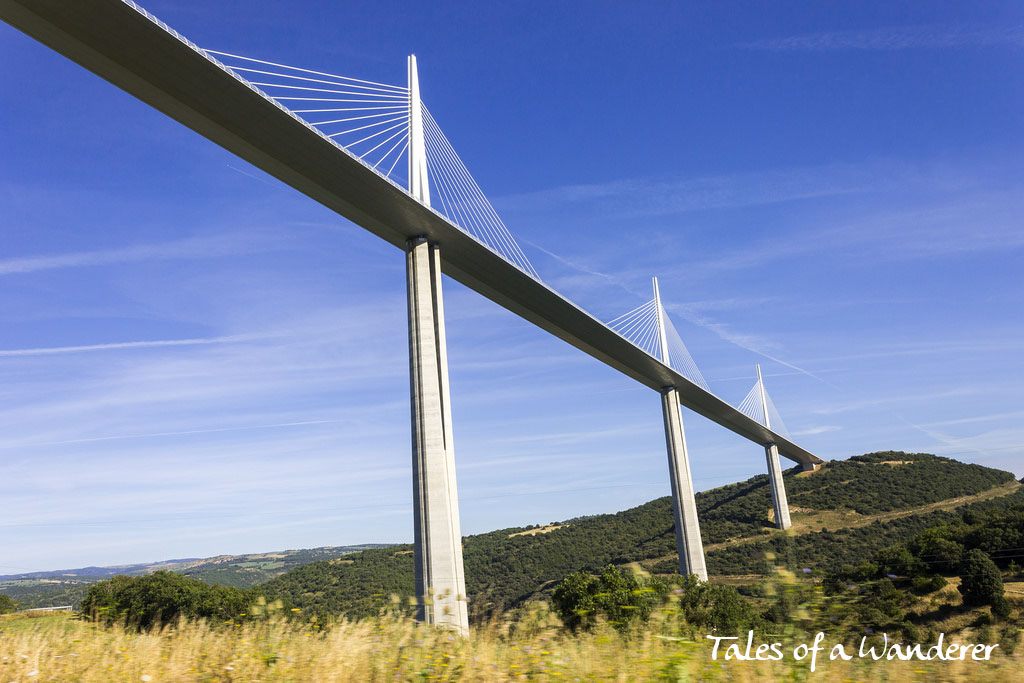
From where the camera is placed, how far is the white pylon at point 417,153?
78.8ft

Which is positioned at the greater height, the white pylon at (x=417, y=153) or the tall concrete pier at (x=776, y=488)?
the white pylon at (x=417, y=153)

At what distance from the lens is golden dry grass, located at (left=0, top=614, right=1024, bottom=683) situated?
4117 millimetres

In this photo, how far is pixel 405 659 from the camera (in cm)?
478

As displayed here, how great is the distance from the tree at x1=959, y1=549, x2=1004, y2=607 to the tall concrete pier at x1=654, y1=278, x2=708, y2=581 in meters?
21.9

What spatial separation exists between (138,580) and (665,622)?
43776 millimetres

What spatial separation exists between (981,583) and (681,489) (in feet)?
77.5

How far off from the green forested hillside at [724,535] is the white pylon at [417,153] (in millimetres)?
29867

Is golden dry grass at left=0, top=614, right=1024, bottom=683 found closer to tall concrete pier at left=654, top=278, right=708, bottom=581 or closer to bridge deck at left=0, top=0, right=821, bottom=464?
bridge deck at left=0, top=0, right=821, bottom=464

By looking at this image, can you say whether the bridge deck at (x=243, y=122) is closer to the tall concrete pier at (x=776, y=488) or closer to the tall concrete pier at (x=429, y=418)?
the tall concrete pier at (x=429, y=418)

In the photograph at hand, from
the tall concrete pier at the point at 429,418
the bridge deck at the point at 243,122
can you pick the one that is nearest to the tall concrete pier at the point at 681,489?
the bridge deck at the point at 243,122

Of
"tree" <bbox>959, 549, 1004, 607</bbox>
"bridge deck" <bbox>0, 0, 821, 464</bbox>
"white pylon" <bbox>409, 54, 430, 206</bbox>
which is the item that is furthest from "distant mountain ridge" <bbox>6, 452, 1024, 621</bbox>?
"white pylon" <bbox>409, 54, 430, 206</bbox>

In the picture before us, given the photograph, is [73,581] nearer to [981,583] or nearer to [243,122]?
[243,122]

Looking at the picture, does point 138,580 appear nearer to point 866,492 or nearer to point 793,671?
point 793,671

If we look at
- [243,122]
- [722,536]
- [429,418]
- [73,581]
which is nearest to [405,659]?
[429,418]
